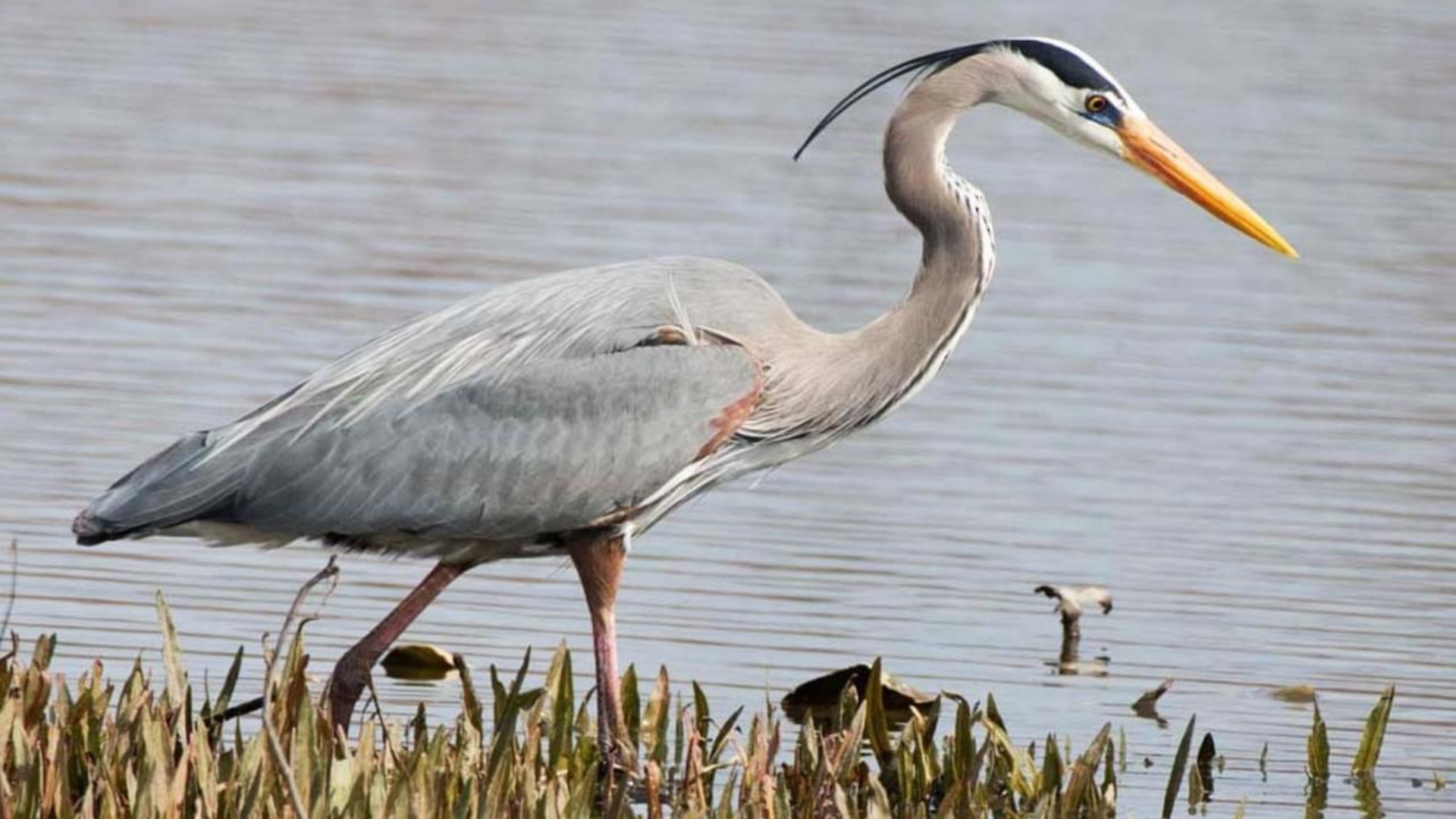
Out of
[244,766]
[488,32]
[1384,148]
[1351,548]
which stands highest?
[488,32]

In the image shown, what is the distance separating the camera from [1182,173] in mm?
7703

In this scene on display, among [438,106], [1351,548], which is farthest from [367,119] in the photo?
[1351,548]

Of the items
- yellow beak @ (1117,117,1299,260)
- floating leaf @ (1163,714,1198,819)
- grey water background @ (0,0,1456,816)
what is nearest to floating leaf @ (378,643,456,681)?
grey water background @ (0,0,1456,816)

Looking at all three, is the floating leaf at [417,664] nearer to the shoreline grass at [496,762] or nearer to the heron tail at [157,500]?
the shoreline grass at [496,762]

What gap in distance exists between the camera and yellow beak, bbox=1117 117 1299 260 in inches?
300

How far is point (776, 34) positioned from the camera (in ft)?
67.0

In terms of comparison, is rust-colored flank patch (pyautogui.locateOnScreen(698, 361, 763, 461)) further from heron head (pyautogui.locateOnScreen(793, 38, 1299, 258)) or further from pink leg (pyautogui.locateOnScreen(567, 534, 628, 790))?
heron head (pyautogui.locateOnScreen(793, 38, 1299, 258))

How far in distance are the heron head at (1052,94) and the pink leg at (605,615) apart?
1.16 metres

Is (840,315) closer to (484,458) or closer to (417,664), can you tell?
(417,664)

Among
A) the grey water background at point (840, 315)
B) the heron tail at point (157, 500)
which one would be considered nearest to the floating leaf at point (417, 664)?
the grey water background at point (840, 315)

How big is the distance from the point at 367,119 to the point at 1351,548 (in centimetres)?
808

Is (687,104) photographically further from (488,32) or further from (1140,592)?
(1140,592)

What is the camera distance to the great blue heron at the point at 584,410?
6.93 meters

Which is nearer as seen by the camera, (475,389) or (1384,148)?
(475,389)
